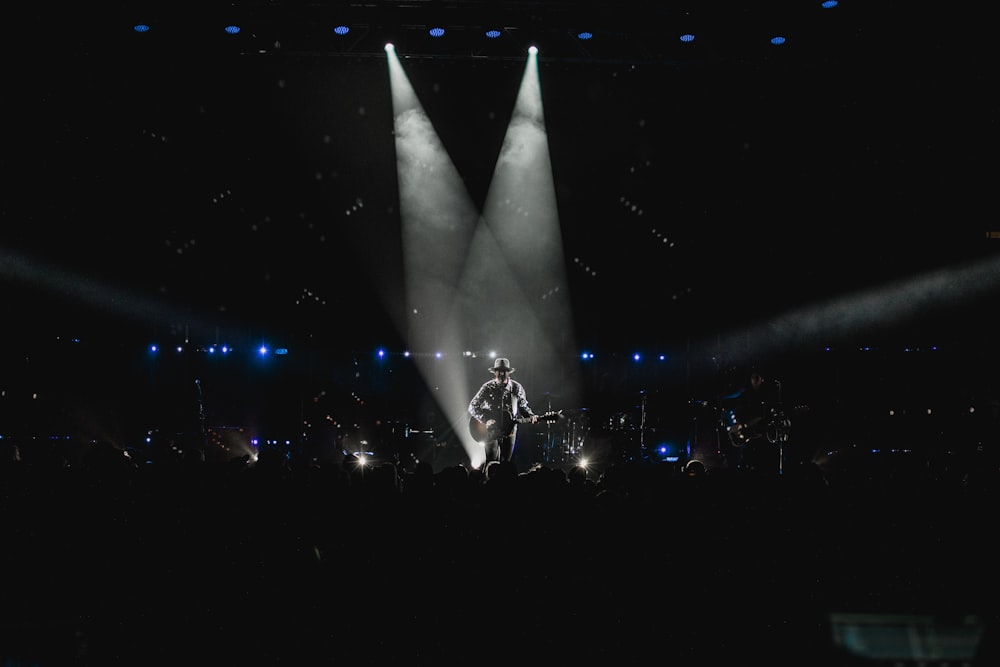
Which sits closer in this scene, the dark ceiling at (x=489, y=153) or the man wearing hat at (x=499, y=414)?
the dark ceiling at (x=489, y=153)

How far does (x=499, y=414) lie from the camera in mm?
9156

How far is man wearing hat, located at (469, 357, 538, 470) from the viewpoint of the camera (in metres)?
9.10

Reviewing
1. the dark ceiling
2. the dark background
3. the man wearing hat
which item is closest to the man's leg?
the man wearing hat

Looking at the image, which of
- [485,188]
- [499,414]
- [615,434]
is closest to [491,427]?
[499,414]

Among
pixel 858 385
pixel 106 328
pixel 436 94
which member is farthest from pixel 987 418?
pixel 106 328

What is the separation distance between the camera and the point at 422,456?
35.0 ft

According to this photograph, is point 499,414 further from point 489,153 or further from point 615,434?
point 489,153

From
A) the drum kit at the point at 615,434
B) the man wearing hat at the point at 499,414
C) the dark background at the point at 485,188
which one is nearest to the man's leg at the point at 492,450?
the man wearing hat at the point at 499,414

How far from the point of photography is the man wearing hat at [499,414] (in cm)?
910

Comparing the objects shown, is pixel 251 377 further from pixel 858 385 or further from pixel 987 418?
pixel 987 418

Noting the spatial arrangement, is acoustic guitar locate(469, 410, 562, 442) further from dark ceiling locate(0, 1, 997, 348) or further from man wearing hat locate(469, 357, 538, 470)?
dark ceiling locate(0, 1, 997, 348)

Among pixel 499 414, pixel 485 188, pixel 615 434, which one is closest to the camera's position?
pixel 499 414

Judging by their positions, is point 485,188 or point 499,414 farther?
point 485,188

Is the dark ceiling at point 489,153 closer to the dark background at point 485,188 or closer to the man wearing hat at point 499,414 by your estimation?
the dark background at point 485,188
